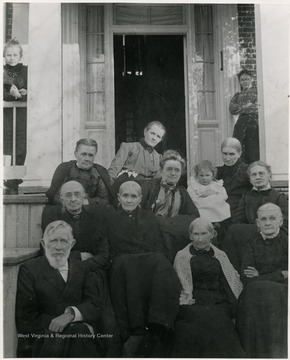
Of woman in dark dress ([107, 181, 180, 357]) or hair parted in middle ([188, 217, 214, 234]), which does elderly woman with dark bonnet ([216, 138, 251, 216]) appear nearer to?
hair parted in middle ([188, 217, 214, 234])

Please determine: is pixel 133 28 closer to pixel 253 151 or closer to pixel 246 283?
pixel 253 151

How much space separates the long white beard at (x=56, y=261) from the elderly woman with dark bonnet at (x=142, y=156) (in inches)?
32.8

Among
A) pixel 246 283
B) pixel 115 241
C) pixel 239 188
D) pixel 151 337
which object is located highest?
pixel 239 188

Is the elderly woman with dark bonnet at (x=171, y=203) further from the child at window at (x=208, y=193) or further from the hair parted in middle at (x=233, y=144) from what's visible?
the hair parted in middle at (x=233, y=144)

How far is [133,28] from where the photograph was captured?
4.72 meters

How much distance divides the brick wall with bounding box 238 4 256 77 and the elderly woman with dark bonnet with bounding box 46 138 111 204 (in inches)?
63.3

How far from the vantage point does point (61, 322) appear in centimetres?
380

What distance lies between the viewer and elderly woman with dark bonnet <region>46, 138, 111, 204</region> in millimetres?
4141

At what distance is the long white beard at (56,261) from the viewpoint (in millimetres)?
3916

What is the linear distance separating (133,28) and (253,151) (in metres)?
1.60

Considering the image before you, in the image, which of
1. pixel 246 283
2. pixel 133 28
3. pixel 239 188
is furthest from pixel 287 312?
pixel 133 28

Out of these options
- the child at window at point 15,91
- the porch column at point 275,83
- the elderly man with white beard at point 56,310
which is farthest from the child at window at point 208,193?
the child at window at point 15,91

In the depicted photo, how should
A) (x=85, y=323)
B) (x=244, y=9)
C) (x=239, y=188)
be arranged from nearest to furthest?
(x=85, y=323)
(x=239, y=188)
(x=244, y=9)

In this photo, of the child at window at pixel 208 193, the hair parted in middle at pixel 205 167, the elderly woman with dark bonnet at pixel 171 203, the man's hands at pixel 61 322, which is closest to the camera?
the man's hands at pixel 61 322
